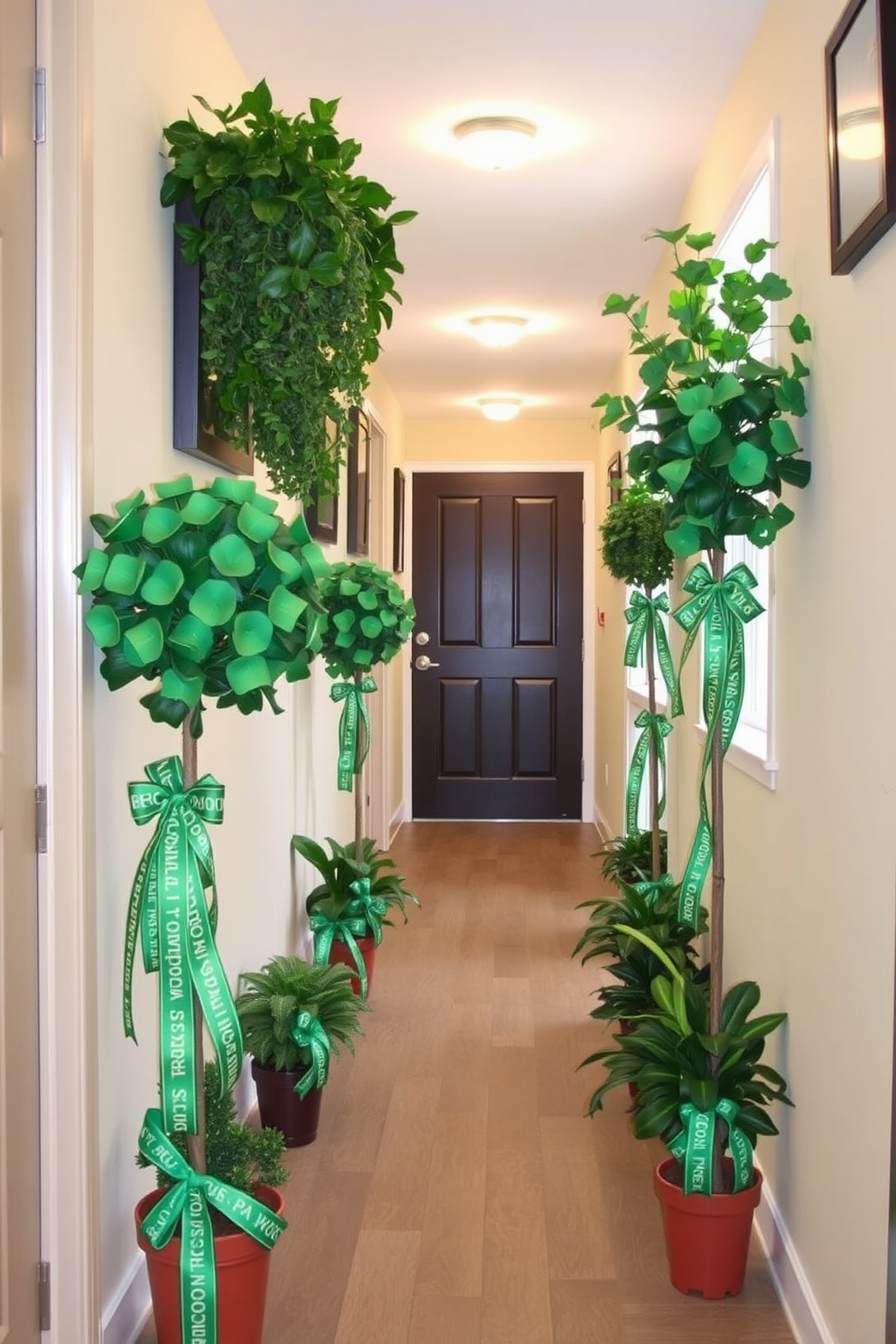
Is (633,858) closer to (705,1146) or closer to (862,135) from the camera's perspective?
(705,1146)

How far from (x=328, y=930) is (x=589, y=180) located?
240 cm

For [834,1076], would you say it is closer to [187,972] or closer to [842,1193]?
[842,1193]

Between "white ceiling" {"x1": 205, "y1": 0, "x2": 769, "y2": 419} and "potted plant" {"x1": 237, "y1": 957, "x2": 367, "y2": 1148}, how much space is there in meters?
2.19

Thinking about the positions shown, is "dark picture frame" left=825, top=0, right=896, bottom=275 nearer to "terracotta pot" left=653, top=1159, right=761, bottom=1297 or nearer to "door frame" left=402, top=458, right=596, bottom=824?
"terracotta pot" left=653, top=1159, right=761, bottom=1297

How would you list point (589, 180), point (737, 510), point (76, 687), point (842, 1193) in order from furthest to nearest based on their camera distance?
point (589, 180), point (737, 510), point (842, 1193), point (76, 687)

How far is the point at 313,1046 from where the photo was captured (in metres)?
2.94

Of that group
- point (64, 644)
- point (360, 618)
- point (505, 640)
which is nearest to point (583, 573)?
point (505, 640)

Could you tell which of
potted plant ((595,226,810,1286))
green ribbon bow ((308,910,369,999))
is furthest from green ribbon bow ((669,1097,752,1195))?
green ribbon bow ((308,910,369,999))

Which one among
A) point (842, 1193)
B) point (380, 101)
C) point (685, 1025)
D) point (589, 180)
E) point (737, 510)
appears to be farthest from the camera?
point (589, 180)

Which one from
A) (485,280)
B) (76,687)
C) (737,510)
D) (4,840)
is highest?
(485,280)

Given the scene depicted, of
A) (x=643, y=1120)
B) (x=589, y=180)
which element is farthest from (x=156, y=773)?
(x=589, y=180)

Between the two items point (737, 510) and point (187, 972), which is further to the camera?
point (737, 510)

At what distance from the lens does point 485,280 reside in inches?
189

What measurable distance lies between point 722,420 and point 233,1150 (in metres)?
1.53
